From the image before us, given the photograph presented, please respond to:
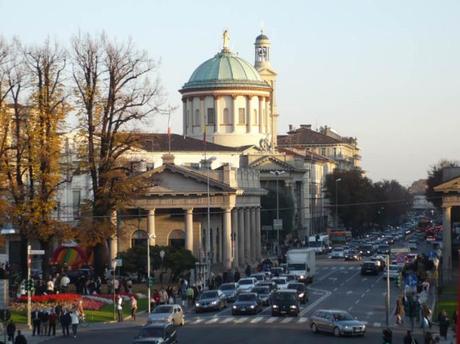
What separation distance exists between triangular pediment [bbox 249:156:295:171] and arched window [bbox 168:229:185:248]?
53.2 metres

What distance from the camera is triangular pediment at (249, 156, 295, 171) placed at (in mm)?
152250

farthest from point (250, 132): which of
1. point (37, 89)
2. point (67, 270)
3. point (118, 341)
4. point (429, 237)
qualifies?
point (118, 341)

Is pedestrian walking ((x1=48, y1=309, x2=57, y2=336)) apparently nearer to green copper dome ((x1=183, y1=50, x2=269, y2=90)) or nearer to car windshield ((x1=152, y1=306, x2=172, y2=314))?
car windshield ((x1=152, y1=306, x2=172, y2=314))

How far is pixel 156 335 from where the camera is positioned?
44.6m

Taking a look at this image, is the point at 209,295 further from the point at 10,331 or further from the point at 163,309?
the point at 10,331

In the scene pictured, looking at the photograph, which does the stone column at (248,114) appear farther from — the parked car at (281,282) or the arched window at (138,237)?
the parked car at (281,282)

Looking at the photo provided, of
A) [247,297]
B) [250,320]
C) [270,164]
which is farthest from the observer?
[270,164]

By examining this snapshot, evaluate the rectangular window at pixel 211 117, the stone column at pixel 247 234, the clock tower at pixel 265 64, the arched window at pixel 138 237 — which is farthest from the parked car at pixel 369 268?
the clock tower at pixel 265 64

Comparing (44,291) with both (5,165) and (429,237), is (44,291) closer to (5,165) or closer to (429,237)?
(5,165)

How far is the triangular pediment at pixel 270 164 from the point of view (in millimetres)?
152250

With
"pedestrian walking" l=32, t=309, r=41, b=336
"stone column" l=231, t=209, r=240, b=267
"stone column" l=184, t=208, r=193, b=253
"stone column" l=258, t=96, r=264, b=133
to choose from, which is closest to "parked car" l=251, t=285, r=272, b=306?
"pedestrian walking" l=32, t=309, r=41, b=336

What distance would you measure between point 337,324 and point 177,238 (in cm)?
4614

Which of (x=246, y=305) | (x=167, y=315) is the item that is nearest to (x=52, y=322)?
(x=167, y=315)

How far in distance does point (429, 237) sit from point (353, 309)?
10152cm
